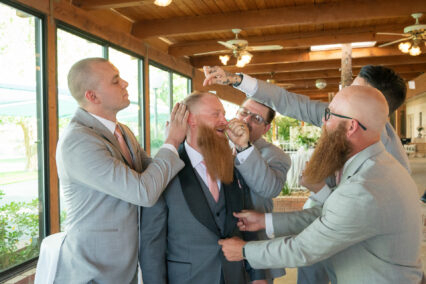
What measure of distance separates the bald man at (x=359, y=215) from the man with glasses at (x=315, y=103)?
0.45m

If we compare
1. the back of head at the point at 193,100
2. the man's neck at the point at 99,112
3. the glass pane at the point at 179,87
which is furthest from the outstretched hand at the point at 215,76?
the glass pane at the point at 179,87

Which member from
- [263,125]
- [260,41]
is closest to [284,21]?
[260,41]

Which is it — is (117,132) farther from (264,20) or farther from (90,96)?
(264,20)

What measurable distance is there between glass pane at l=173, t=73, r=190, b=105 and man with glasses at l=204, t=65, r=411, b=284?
296 inches

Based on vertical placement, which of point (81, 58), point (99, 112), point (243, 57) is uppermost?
point (243, 57)

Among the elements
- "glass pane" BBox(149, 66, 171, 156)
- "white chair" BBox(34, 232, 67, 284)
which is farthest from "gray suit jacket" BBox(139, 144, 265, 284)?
"glass pane" BBox(149, 66, 171, 156)

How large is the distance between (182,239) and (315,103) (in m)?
1.28

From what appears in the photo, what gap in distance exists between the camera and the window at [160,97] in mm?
8289

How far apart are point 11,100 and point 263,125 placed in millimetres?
3146

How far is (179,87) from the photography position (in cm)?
1009

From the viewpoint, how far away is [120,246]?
168 centimetres

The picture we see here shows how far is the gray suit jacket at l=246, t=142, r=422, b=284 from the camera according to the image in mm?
1378

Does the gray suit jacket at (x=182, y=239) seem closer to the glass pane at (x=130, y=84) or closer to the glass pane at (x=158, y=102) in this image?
the glass pane at (x=130, y=84)

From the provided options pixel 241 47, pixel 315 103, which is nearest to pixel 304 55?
pixel 241 47
